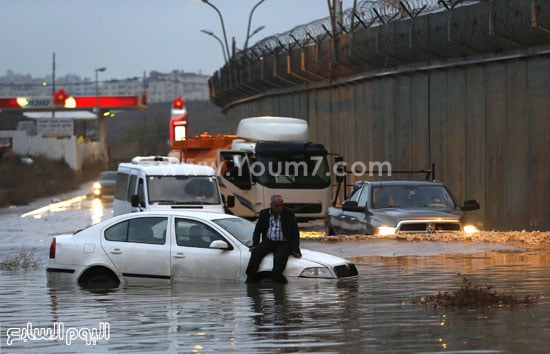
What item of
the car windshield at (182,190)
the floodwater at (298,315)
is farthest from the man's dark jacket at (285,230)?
the car windshield at (182,190)

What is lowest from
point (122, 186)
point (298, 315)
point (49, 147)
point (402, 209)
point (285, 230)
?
point (298, 315)

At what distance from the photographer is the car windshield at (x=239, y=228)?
17.3 meters

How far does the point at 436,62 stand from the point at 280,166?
217 inches

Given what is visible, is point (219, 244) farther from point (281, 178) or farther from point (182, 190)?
point (281, 178)

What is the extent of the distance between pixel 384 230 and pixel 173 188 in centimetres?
672

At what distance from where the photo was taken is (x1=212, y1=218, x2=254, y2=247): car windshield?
17281 millimetres

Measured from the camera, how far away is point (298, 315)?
13.3 m

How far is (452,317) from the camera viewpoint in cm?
1255

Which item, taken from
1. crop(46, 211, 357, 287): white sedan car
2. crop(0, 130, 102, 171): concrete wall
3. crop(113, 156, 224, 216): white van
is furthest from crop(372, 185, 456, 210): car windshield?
crop(0, 130, 102, 171): concrete wall

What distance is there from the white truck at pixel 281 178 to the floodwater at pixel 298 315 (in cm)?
1487

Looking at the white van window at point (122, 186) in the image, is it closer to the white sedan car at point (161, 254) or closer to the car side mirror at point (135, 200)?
the car side mirror at point (135, 200)

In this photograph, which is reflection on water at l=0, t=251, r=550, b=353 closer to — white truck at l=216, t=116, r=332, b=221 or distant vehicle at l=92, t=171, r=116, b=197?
white truck at l=216, t=116, r=332, b=221

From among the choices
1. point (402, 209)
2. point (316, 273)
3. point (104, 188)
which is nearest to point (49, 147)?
point (104, 188)

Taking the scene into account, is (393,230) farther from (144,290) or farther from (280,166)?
(280,166)
